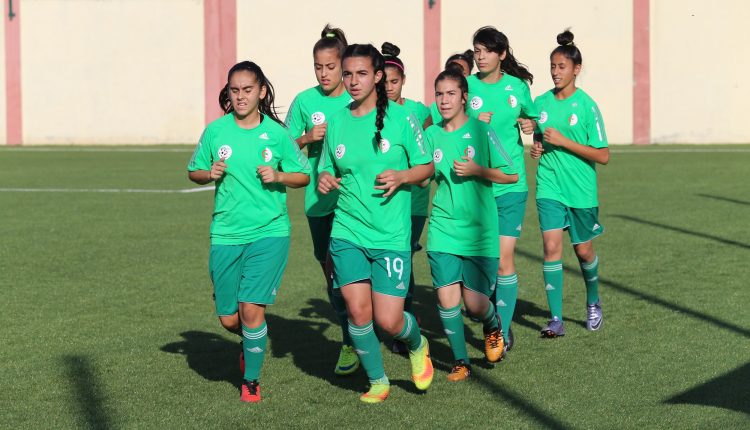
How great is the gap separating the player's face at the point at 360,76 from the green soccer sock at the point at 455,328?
1.42m

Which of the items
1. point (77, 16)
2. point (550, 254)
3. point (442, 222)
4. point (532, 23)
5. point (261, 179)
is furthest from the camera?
point (77, 16)

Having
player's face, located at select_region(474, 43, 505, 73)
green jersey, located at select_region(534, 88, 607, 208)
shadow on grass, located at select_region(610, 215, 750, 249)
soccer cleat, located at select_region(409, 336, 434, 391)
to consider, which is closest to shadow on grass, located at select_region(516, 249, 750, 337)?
green jersey, located at select_region(534, 88, 607, 208)

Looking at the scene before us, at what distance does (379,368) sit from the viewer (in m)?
6.27

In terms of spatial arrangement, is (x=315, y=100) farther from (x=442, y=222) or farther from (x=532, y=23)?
(x=532, y=23)

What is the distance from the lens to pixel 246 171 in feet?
20.4

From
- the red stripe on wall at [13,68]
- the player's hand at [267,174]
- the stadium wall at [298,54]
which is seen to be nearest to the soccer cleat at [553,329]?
the player's hand at [267,174]

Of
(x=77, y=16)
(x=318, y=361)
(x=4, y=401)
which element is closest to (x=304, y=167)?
(x=318, y=361)

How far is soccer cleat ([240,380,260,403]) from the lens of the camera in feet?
20.5

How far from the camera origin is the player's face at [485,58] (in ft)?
25.8

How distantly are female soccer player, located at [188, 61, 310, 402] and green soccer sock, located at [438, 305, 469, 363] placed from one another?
1.10 m

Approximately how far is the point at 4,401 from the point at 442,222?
2584 millimetres

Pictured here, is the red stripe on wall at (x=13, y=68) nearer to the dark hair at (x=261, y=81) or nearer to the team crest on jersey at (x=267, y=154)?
the dark hair at (x=261, y=81)

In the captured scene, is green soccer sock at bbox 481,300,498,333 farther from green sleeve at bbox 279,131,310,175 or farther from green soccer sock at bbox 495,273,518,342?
green sleeve at bbox 279,131,310,175

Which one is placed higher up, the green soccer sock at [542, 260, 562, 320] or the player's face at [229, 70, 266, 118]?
Answer: the player's face at [229, 70, 266, 118]
